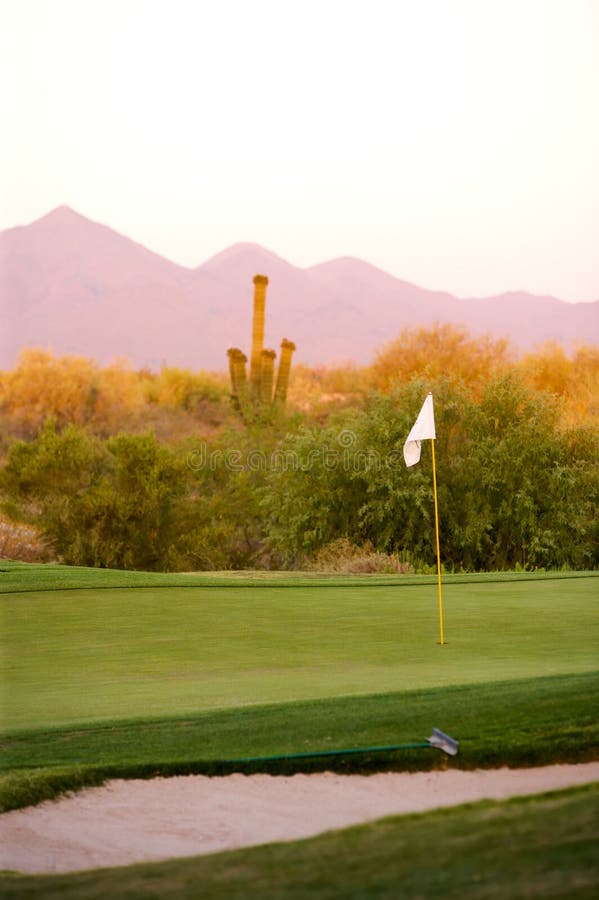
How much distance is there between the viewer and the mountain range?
233 ft

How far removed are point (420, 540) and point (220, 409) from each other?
29.3 metres

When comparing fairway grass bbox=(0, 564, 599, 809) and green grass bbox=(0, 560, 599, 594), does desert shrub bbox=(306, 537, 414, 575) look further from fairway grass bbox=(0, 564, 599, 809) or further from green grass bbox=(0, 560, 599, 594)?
fairway grass bbox=(0, 564, 599, 809)

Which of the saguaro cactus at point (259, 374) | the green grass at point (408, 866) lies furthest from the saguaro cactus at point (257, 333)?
the green grass at point (408, 866)

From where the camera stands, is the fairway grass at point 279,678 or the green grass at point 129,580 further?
the green grass at point 129,580

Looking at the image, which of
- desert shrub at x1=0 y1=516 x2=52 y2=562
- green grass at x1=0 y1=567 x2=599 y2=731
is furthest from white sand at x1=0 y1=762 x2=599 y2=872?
desert shrub at x1=0 y1=516 x2=52 y2=562

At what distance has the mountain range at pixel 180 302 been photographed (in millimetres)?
71125

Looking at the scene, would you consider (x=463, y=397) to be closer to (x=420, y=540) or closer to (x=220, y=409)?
(x=420, y=540)

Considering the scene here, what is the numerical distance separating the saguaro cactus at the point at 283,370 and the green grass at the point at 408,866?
3698 cm

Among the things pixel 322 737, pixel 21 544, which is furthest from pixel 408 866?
pixel 21 544

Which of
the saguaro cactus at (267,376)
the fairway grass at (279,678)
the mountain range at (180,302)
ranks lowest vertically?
the fairway grass at (279,678)

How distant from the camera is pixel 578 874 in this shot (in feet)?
11.3

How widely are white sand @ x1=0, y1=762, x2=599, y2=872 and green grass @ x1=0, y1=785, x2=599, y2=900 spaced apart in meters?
0.48

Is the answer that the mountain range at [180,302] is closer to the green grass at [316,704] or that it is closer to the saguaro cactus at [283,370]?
the saguaro cactus at [283,370]

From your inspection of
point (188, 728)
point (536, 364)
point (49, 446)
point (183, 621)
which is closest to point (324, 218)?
point (536, 364)
